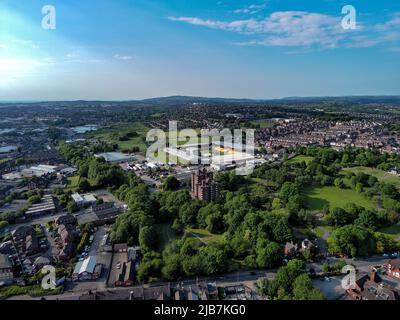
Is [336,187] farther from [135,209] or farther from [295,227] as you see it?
[135,209]

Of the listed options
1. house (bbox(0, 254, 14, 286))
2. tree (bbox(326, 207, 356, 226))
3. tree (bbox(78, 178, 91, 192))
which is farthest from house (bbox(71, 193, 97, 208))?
tree (bbox(326, 207, 356, 226))

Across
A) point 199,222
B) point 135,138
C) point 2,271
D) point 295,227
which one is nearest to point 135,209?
point 199,222

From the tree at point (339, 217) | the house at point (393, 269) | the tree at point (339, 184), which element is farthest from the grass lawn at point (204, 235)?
the tree at point (339, 184)

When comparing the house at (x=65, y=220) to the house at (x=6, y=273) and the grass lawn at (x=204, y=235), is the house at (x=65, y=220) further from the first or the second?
the grass lawn at (x=204, y=235)

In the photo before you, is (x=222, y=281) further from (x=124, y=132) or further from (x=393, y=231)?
(x=124, y=132)

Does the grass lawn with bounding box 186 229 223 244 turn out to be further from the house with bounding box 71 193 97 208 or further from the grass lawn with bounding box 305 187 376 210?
the house with bounding box 71 193 97 208

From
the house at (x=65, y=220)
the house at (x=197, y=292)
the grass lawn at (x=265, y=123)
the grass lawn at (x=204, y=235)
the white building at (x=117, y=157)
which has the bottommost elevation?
the grass lawn at (x=204, y=235)
